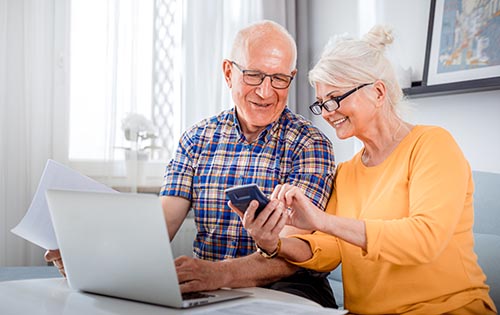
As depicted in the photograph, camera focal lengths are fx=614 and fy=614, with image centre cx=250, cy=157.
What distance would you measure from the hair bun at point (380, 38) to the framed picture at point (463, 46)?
100 cm

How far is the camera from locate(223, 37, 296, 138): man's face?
1.81m

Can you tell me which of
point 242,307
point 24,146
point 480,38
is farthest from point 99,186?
point 480,38

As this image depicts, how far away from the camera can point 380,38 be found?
1.53 meters

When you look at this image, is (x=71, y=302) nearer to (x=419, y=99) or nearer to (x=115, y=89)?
(x=115, y=89)

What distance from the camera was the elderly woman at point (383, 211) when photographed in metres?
1.30

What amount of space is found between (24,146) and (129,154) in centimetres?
49

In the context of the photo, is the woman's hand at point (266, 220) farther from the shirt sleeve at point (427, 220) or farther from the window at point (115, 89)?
the window at point (115, 89)

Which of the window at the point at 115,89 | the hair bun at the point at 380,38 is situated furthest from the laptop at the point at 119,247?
the window at the point at 115,89

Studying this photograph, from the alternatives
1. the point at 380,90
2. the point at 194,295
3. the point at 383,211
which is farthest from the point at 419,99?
the point at 194,295

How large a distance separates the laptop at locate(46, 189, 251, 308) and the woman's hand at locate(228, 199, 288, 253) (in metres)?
0.16

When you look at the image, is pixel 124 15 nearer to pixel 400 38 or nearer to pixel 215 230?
pixel 400 38

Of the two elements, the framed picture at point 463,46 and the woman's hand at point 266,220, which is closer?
the woman's hand at point 266,220

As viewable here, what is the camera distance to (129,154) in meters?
3.00

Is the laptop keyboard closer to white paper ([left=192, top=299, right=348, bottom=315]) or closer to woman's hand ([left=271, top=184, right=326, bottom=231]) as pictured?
white paper ([left=192, top=299, right=348, bottom=315])
